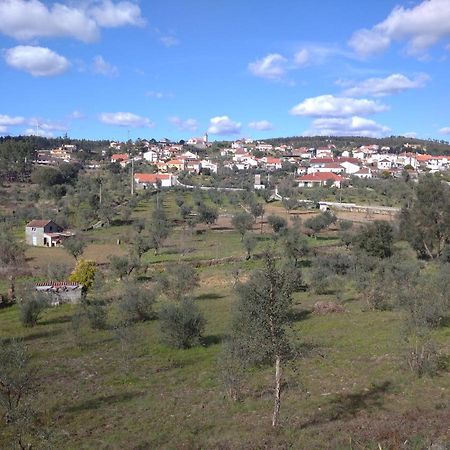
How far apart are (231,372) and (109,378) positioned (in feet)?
17.6

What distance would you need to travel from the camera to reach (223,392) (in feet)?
53.6

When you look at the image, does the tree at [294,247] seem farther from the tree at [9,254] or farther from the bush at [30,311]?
the tree at [9,254]

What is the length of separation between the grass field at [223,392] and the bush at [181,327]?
17.0 inches

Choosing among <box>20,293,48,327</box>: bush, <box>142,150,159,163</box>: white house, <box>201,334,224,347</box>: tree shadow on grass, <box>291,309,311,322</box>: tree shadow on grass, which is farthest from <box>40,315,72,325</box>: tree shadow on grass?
<box>142,150,159,163</box>: white house

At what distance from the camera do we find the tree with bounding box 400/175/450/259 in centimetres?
4203

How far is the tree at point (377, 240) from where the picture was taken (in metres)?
41.8

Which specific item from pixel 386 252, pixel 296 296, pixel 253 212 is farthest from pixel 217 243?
pixel 296 296

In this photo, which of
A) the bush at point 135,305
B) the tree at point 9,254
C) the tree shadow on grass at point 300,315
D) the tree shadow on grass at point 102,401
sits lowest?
the tree shadow on grass at point 102,401

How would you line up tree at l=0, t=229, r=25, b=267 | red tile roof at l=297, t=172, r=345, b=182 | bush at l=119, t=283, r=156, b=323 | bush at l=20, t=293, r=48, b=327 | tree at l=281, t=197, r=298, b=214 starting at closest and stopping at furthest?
1. bush at l=20, t=293, r=48, b=327
2. bush at l=119, t=283, r=156, b=323
3. tree at l=0, t=229, r=25, b=267
4. tree at l=281, t=197, r=298, b=214
5. red tile roof at l=297, t=172, r=345, b=182

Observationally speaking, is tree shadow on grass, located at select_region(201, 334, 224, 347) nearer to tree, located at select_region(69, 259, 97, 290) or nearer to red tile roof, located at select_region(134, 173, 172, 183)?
tree, located at select_region(69, 259, 97, 290)

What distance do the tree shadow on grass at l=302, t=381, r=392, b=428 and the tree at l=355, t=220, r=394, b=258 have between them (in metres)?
26.4

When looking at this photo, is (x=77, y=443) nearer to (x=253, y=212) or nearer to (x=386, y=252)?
(x=386, y=252)

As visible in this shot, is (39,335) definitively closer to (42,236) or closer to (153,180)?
(42,236)

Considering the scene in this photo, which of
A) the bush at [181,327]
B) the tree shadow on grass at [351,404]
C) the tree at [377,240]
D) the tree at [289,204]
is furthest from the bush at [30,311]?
the tree at [289,204]
